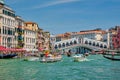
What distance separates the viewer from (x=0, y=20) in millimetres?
49875

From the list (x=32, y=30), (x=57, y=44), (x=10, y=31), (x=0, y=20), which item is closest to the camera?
(x=0, y=20)

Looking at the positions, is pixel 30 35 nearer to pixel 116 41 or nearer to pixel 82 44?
pixel 82 44

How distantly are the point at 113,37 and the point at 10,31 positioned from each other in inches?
1984

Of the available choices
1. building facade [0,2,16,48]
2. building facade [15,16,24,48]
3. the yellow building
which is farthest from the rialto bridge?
building facade [0,2,16,48]

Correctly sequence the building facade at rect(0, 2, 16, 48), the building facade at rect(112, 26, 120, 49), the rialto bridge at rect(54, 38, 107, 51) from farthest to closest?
the building facade at rect(112, 26, 120, 49) < the rialto bridge at rect(54, 38, 107, 51) < the building facade at rect(0, 2, 16, 48)

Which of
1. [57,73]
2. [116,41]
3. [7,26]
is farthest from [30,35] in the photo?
[57,73]

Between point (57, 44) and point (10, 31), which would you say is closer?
point (10, 31)

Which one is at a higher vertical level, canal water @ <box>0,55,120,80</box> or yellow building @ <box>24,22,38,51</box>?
yellow building @ <box>24,22,38,51</box>

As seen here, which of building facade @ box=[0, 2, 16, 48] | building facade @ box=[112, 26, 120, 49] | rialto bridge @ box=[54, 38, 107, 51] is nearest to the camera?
building facade @ box=[0, 2, 16, 48]

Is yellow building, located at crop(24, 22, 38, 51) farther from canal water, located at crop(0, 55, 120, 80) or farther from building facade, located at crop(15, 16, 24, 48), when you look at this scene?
canal water, located at crop(0, 55, 120, 80)

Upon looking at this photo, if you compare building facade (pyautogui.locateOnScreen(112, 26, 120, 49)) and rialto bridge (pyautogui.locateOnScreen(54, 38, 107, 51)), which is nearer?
rialto bridge (pyautogui.locateOnScreen(54, 38, 107, 51))

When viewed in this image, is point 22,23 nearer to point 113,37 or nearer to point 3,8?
point 3,8

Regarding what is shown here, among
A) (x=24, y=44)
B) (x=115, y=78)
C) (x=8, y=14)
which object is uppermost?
(x=8, y=14)

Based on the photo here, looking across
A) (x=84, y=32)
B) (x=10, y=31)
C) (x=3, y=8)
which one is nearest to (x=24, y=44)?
(x=10, y=31)
